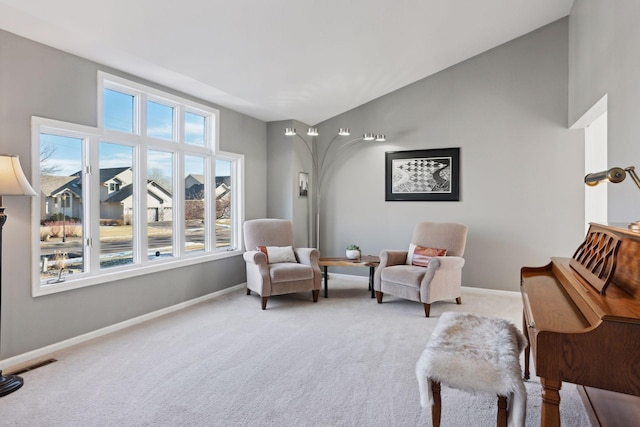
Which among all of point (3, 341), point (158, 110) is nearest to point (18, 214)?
point (3, 341)

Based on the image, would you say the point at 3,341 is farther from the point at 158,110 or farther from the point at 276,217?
the point at 276,217

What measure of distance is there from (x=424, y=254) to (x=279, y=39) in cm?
294

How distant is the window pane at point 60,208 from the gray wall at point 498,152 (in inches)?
149

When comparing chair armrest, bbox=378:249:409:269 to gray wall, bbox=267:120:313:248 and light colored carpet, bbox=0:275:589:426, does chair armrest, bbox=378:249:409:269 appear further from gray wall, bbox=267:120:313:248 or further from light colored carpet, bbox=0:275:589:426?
gray wall, bbox=267:120:313:248

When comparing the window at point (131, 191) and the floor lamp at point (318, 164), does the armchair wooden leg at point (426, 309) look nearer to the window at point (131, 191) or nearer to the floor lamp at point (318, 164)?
the floor lamp at point (318, 164)

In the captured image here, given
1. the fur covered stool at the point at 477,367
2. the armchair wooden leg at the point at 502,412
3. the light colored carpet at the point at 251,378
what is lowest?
the light colored carpet at the point at 251,378

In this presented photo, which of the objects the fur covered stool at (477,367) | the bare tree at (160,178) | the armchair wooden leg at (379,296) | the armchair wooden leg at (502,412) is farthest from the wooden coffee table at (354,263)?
the armchair wooden leg at (502,412)

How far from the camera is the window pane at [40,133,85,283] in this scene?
3.12 meters

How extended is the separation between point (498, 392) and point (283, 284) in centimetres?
299

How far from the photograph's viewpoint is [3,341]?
2.76m

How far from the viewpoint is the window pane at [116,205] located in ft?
11.9

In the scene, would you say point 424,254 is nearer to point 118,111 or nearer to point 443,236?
point 443,236

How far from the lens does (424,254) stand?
4602mm

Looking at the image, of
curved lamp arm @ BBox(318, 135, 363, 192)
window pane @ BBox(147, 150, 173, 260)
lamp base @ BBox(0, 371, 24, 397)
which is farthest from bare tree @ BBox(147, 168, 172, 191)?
curved lamp arm @ BBox(318, 135, 363, 192)
